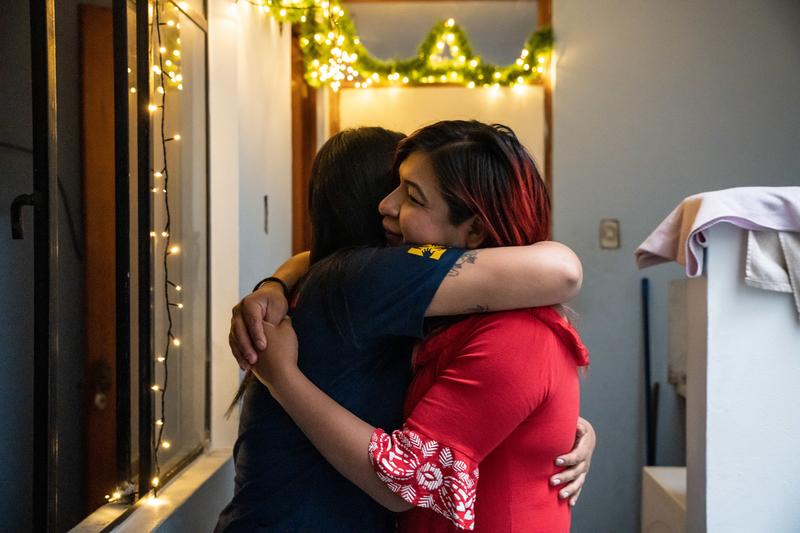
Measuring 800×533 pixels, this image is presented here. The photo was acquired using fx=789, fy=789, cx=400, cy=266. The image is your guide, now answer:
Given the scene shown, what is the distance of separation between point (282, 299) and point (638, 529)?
3.11 metres

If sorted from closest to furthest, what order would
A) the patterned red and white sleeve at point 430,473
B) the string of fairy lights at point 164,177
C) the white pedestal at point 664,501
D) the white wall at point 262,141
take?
1. the patterned red and white sleeve at point 430,473
2. the string of fairy lights at point 164,177
3. the white pedestal at point 664,501
4. the white wall at point 262,141

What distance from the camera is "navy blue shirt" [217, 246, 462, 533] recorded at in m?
1.00

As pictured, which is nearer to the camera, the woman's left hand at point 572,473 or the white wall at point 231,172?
the woman's left hand at point 572,473

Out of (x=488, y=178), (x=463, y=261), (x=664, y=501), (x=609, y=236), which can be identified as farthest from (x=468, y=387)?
(x=609, y=236)

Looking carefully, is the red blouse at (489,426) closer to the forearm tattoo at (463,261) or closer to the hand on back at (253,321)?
the forearm tattoo at (463,261)

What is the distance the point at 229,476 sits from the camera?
2.30m

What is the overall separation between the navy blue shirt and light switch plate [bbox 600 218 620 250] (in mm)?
2791

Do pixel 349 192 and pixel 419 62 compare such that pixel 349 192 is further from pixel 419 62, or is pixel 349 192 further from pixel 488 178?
pixel 419 62

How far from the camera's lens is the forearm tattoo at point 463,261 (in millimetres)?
1001

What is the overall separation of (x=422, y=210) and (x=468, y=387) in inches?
10.0

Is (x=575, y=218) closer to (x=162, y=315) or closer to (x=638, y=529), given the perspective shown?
(x=638, y=529)

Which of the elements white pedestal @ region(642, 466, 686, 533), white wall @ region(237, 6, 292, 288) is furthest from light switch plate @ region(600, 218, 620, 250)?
white wall @ region(237, 6, 292, 288)

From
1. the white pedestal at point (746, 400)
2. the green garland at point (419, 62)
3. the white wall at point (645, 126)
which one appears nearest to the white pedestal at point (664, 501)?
the white pedestal at point (746, 400)

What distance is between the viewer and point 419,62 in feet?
13.5
